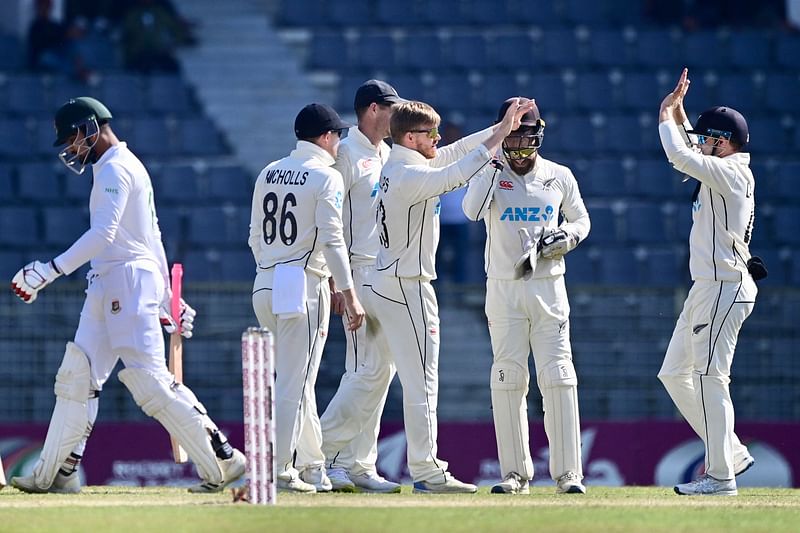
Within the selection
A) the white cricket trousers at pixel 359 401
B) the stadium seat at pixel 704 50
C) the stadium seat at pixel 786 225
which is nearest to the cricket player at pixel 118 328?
the white cricket trousers at pixel 359 401

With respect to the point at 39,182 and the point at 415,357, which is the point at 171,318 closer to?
the point at 415,357

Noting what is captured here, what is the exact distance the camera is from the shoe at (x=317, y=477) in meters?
9.15

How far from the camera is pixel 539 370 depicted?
9.24 metres

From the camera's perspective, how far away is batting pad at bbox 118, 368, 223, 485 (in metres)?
8.65

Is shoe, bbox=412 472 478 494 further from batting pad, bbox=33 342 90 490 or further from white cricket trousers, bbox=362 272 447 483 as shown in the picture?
batting pad, bbox=33 342 90 490

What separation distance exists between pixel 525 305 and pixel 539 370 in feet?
1.34

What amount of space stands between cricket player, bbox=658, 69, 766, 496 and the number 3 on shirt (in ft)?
7.26

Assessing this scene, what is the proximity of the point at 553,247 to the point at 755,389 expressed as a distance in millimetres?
5561

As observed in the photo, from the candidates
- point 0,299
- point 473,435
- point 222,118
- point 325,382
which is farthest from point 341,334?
point 222,118

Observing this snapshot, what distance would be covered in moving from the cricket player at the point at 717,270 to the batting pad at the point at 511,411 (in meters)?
1.03

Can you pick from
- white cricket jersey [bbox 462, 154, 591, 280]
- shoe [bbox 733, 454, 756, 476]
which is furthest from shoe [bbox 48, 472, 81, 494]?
shoe [bbox 733, 454, 756, 476]

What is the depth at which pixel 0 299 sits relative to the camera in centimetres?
1364

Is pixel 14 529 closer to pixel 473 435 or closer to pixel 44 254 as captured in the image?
pixel 473 435

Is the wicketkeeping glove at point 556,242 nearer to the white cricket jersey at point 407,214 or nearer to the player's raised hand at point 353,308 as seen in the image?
the white cricket jersey at point 407,214
